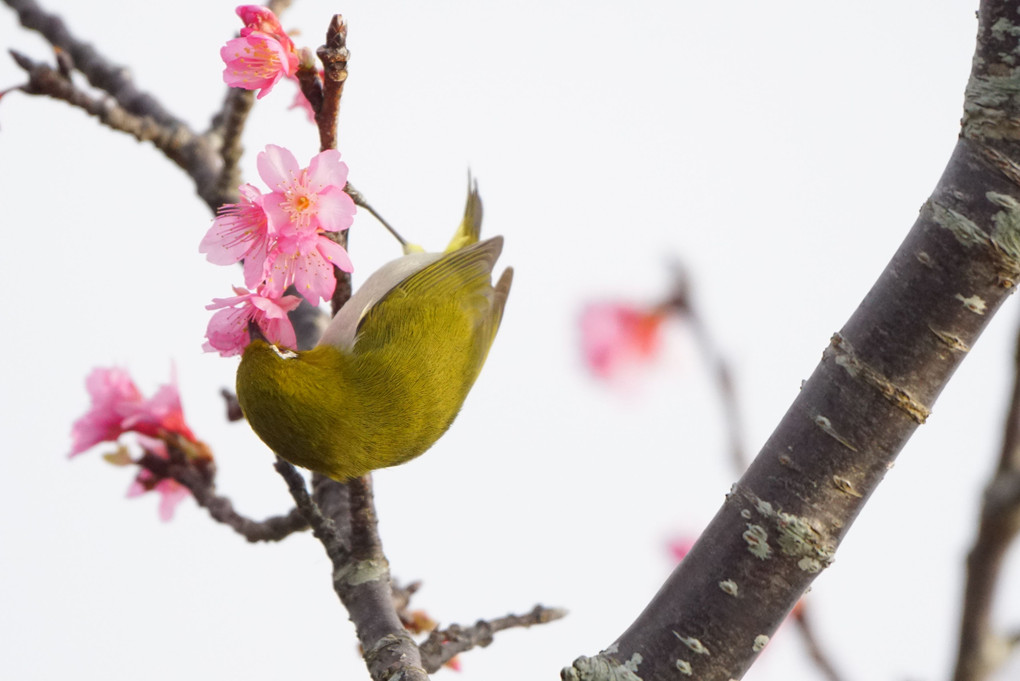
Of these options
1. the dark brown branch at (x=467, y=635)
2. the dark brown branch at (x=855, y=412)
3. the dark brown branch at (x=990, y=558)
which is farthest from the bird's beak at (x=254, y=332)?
the dark brown branch at (x=990, y=558)

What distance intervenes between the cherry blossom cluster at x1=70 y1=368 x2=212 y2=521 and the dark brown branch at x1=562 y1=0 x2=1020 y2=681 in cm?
153

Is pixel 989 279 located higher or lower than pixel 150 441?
higher

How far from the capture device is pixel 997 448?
55.6 inches

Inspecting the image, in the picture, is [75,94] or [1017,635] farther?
[75,94]

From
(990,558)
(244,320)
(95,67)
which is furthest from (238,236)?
(95,67)

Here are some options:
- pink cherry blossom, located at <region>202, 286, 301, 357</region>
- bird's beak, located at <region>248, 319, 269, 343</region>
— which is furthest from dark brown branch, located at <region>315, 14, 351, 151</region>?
bird's beak, located at <region>248, 319, 269, 343</region>

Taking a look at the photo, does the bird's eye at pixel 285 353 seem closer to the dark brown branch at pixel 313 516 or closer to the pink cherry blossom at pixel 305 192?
the dark brown branch at pixel 313 516

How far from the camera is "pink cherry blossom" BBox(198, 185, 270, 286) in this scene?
1.70 meters

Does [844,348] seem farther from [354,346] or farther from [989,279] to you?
[354,346]

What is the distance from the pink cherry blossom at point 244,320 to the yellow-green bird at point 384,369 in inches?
1.2

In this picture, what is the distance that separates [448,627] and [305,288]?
765 millimetres

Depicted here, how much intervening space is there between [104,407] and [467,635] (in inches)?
48.7

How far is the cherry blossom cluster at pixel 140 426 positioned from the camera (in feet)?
8.40

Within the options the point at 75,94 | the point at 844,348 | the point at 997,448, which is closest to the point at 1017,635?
the point at 997,448
